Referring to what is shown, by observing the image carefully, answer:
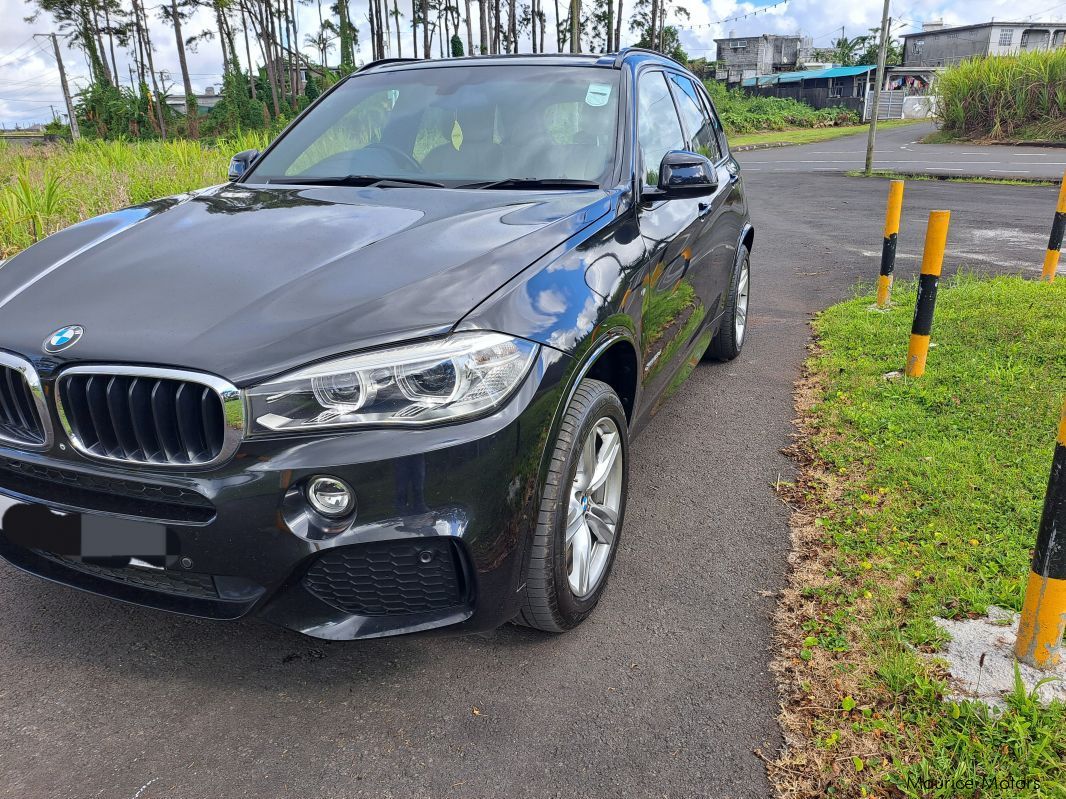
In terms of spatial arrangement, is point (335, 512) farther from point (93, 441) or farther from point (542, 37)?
point (542, 37)

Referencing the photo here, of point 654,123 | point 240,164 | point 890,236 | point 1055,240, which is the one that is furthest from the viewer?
point 1055,240

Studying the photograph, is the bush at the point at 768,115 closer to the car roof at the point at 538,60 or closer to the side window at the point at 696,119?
the side window at the point at 696,119

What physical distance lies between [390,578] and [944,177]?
18.9 m

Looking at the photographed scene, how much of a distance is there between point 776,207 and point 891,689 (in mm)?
12652

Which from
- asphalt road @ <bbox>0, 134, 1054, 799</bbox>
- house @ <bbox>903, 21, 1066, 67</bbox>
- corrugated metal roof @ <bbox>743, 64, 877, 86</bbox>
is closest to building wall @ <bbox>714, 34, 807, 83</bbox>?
corrugated metal roof @ <bbox>743, 64, 877, 86</bbox>

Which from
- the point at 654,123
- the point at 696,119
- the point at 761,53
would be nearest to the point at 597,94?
the point at 654,123

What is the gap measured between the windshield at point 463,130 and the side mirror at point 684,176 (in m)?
0.24

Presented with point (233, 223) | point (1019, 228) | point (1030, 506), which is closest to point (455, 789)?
point (233, 223)

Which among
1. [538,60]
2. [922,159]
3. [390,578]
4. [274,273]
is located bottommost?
[922,159]

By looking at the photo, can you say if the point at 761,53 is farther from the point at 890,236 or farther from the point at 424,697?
the point at 424,697

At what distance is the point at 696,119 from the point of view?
4699 mm

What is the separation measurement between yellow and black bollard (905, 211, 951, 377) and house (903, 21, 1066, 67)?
220ft

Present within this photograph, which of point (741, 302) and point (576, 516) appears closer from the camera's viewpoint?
point (576, 516)

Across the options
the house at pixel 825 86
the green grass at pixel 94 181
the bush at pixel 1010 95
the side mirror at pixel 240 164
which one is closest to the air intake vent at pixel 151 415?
the side mirror at pixel 240 164
